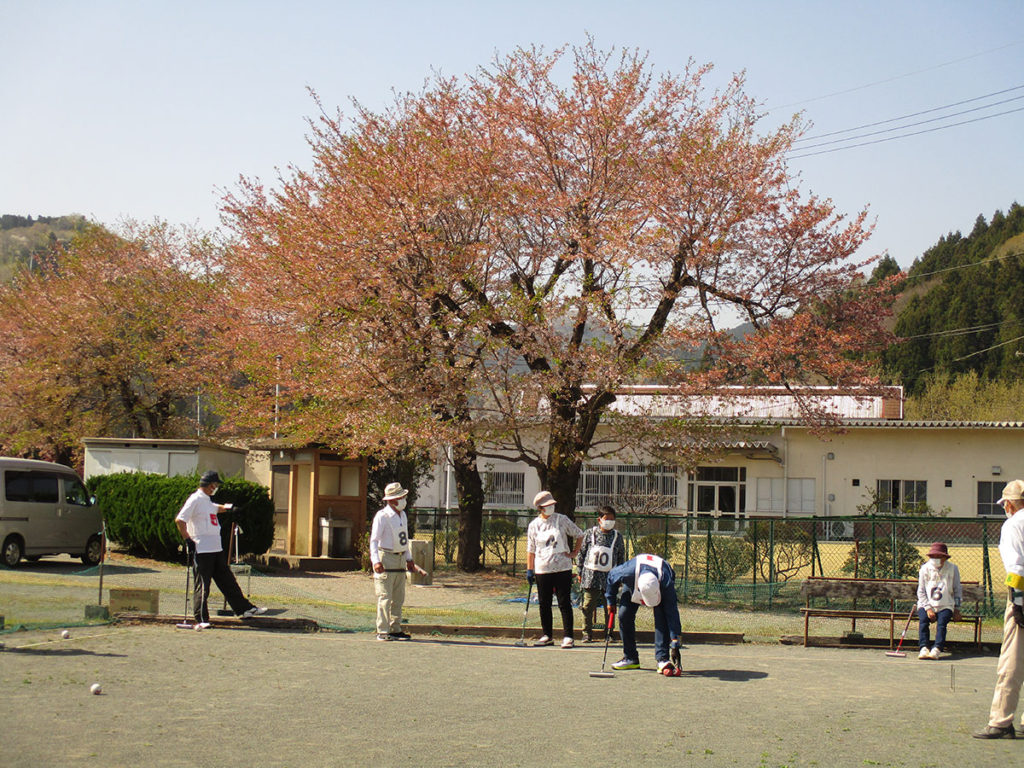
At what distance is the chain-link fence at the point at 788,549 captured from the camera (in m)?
18.9

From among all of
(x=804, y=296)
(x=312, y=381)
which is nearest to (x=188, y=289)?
(x=312, y=381)

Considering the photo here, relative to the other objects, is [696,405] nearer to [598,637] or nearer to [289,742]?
[598,637]

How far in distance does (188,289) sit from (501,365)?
15.0m

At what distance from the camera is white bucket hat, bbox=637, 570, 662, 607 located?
10.2 metres

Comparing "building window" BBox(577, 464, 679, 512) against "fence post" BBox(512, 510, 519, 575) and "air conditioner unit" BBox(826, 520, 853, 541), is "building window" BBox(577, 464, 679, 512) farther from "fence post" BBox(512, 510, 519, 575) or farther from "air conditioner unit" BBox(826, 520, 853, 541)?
"air conditioner unit" BBox(826, 520, 853, 541)

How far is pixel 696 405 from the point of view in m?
22.0

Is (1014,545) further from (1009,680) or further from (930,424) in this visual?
(930,424)

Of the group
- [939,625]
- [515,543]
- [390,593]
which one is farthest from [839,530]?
[390,593]

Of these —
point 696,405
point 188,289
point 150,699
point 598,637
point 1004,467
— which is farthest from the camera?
point 1004,467

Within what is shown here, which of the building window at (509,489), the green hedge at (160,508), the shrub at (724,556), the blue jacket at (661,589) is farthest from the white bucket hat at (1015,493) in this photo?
the building window at (509,489)

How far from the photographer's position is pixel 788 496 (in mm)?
43750

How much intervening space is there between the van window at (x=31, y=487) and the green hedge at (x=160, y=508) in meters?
1.17

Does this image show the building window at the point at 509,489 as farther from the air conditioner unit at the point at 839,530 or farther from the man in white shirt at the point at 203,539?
the man in white shirt at the point at 203,539

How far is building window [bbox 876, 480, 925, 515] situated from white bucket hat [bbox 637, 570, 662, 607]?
33781mm
